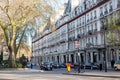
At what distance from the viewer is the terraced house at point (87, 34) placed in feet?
222

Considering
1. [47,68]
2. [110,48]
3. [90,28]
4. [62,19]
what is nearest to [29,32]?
[47,68]

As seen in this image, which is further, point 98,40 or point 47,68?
point 98,40

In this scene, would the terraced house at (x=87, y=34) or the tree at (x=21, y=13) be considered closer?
the tree at (x=21, y=13)

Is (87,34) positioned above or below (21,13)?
below

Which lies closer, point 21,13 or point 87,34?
point 21,13

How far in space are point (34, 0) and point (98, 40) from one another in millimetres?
29149

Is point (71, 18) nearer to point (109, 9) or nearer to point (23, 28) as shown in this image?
point (109, 9)

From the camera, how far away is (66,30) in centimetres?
10750

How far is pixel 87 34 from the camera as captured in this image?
83188 mm

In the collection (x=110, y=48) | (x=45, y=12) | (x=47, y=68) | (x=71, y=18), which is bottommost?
(x=47, y=68)

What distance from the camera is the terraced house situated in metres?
67.8

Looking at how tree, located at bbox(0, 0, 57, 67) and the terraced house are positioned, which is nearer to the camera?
tree, located at bbox(0, 0, 57, 67)

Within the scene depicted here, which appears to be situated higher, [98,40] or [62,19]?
[62,19]

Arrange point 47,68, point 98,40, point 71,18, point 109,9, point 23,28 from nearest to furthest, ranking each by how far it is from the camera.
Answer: point 23,28 → point 47,68 → point 109,9 → point 98,40 → point 71,18
